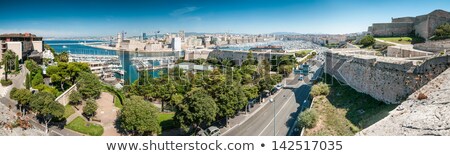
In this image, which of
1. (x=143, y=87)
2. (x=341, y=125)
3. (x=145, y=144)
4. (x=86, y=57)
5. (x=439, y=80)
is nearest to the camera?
(x=145, y=144)

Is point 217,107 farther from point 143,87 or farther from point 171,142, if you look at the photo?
point 171,142

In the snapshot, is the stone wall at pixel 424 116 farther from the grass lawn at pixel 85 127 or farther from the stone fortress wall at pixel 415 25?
the stone fortress wall at pixel 415 25

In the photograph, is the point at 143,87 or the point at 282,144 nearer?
the point at 282,144

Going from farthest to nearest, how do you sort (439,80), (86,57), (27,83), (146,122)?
(86,57) < (27,83) < (146,122) < (439,80)

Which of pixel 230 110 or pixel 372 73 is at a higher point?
pixel 372 73

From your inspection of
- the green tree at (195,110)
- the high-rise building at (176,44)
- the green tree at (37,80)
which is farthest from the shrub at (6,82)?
the high-rise building at (176,44)

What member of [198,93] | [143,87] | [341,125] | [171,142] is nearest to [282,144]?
[171,142]
